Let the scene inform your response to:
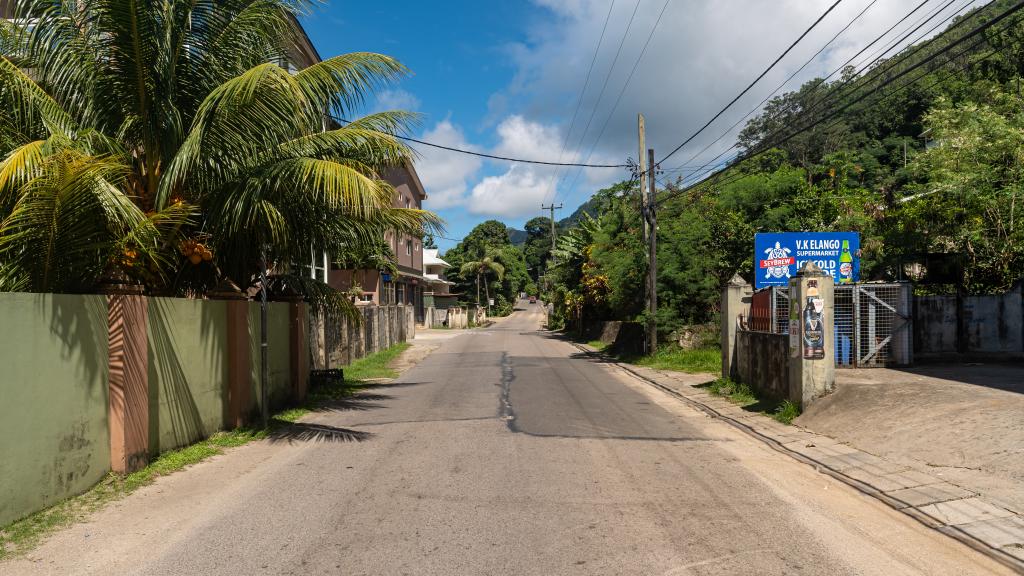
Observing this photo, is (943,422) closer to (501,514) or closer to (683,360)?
(501,514)

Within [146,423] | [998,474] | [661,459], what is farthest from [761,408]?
[146,423]

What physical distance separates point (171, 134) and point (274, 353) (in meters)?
4.33


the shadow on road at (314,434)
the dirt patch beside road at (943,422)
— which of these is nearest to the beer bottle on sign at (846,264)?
the dirt patch beside road at (943,422)

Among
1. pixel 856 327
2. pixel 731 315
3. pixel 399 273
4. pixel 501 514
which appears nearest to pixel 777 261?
pixel 731 315

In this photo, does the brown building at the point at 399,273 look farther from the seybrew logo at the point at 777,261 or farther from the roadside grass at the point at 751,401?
the seybrew logo at the point at 777,261

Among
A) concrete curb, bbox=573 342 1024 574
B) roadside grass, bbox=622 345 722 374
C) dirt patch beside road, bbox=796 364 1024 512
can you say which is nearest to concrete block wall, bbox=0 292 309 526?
concrete curb, bbox=573 342 1024 574

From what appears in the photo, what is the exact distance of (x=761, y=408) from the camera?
12.2 m

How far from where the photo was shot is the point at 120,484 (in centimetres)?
691

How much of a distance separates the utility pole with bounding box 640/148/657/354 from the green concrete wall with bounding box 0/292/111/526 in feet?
57.8

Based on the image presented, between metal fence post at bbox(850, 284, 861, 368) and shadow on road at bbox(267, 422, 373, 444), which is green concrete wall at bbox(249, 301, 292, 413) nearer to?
shadow on road at bbox(267, 422, 373, 444)

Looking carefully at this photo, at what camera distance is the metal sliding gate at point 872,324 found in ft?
45.3

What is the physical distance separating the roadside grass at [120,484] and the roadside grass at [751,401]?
7.98 m

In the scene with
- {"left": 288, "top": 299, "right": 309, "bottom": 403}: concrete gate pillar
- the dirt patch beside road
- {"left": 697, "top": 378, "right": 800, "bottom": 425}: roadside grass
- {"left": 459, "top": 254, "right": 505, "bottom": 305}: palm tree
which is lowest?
{"left": 697, "top": 378, "right": 800, "bottom": 425}: roadside grass

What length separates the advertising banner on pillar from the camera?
16.1m
